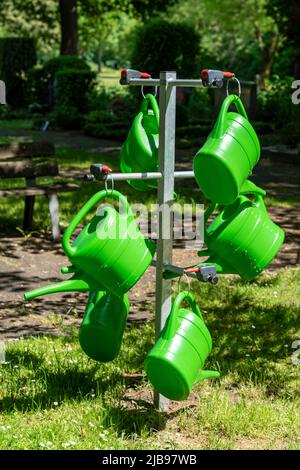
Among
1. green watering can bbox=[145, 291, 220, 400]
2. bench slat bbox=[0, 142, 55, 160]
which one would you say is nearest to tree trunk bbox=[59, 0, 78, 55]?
bench slat bbox=[0, 142, 55, 160]

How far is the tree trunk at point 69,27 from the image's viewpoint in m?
24.5

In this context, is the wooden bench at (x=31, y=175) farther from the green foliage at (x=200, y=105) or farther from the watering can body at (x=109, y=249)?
the green foliage at (x=200, y=105)

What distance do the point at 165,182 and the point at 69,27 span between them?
2164 cm

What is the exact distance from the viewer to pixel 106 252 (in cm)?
374

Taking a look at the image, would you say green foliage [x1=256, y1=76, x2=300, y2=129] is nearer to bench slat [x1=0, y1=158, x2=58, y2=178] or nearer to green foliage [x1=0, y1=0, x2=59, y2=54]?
bench slat [x1=0, y1=158, x2=58, y2=178]

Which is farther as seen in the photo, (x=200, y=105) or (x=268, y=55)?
(x=268, y=55)

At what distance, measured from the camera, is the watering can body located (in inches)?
147

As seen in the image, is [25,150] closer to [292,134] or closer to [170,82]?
[170,82]

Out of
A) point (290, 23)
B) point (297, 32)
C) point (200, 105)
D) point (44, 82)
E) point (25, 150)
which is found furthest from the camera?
point (44, 82)

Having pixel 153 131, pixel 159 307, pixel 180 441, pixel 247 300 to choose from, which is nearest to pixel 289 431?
pixel 180 441

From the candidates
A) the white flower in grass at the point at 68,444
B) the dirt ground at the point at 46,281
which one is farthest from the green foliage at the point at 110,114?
the white flower in grass at the point at 68,444

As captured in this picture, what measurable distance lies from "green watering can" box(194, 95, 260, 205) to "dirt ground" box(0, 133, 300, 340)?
2208mm

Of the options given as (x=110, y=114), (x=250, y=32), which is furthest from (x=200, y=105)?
(x=250, y=32)

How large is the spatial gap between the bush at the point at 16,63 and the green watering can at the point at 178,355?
2350cm
